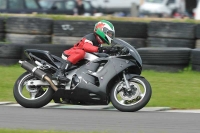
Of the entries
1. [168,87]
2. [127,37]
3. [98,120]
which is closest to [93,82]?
[98,120]

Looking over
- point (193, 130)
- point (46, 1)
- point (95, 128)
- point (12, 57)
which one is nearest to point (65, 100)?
point (95, 128)

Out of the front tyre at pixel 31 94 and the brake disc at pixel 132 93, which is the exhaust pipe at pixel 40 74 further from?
the brake disc at pixel 132 93

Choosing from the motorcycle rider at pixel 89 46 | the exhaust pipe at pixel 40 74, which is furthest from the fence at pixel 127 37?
the exhaust pipe at pixel 40 74

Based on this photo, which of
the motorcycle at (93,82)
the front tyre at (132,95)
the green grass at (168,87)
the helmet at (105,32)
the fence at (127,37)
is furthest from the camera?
the fence at (127,37)

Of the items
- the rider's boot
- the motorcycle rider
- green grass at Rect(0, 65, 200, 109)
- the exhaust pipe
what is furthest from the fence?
the exhaust pipe

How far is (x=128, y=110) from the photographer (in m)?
8.15

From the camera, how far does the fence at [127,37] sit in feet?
40.2

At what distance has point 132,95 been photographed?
8195mm

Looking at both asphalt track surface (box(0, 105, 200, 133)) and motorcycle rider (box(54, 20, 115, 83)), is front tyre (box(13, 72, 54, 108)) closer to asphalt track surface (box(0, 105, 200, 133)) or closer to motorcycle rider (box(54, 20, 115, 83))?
asphalt track surface (box(0, 105, 200, 133))

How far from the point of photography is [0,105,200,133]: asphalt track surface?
687 centimetres

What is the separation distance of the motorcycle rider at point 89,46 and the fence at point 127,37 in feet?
12.4

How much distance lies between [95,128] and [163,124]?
0.82 metres

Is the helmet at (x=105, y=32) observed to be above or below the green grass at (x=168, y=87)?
above

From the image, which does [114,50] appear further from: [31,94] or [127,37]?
[127,37]
